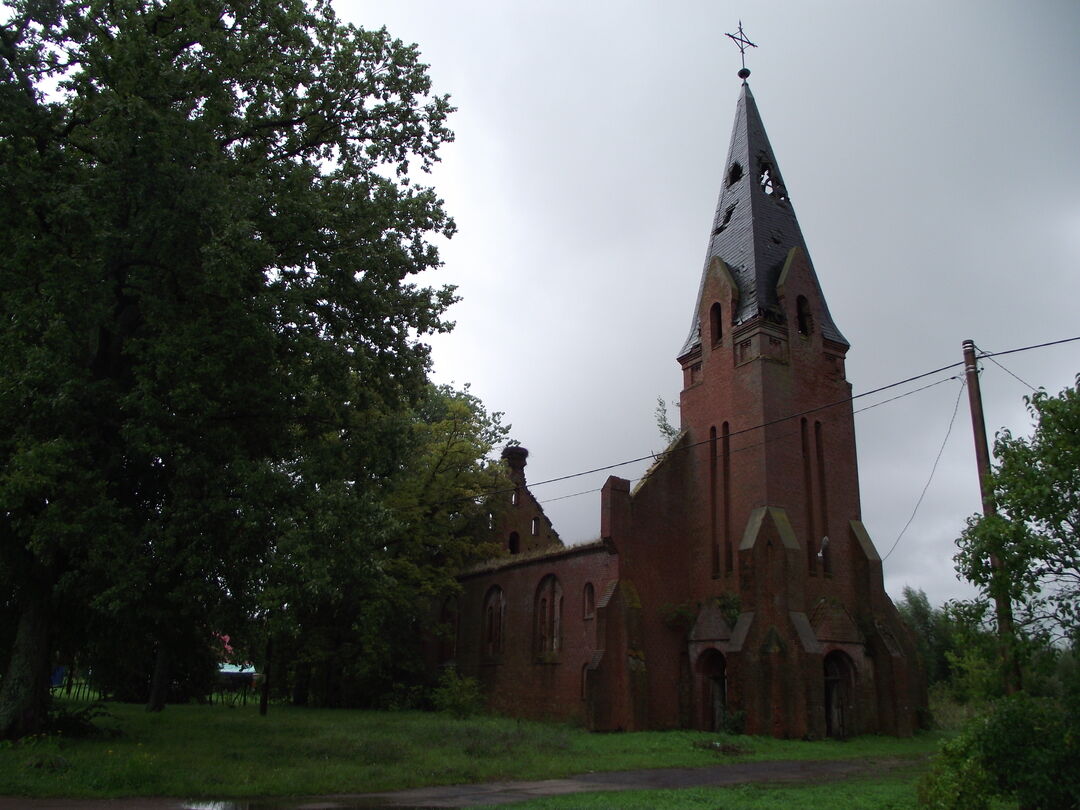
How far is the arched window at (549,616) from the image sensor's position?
30.6 metres

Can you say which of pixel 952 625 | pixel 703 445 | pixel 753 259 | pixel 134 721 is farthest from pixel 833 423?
pixel 134 721

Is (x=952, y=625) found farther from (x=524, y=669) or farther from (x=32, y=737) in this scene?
(x=524, y=669)

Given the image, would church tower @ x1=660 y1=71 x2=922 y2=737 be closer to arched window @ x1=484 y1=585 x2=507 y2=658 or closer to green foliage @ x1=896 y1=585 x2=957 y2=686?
arched window @ x1=484 y1=585 x2=507 y2=658

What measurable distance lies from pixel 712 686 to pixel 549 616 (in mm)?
7167

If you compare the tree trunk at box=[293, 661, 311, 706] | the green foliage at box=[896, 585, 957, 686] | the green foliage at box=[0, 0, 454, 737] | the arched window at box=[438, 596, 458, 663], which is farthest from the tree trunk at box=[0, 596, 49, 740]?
the green foliage at box=[896, 585, 957, 686]

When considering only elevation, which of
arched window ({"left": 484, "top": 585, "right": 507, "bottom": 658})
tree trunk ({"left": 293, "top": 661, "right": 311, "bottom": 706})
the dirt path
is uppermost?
arched window ({"left": 484, "top": 585, "right": 507, "bottom": 658})

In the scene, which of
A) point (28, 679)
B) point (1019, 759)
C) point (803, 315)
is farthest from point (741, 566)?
point (28, 679)

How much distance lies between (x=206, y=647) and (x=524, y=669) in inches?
588

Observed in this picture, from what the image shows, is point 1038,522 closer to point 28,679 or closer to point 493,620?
point 28,679

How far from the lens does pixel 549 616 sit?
3130 cm

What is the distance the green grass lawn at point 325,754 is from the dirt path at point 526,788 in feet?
1.60

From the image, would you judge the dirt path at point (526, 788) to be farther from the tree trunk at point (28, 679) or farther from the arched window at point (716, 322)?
the arched window at point (716, 322)

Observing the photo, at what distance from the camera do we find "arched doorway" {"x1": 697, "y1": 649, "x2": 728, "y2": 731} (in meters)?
26.1

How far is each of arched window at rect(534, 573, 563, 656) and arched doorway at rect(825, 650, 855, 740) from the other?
369 inches
